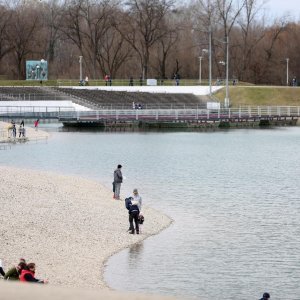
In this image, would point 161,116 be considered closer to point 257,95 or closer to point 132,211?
point 257,95

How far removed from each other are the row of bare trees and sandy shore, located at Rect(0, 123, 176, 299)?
8611 cm

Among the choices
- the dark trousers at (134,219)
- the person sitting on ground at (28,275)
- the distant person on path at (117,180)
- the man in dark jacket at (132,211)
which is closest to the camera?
the person sitting on ground at (28,275)

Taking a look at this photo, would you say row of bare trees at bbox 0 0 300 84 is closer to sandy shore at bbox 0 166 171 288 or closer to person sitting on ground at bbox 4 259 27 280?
sandy shore at bbox 0 166 171 288

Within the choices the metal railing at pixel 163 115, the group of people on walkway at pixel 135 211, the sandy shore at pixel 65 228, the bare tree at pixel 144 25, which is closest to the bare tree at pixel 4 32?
the bare tree at pixel 144 25

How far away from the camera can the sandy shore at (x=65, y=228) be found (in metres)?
19.7

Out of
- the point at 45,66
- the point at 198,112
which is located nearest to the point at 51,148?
the point at 198,112

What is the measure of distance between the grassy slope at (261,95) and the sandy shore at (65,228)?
230ft

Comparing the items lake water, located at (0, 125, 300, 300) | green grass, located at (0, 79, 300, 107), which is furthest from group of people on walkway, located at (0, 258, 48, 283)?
green grass, located at (0, 79, 300, 107)

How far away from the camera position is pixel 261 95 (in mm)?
106312

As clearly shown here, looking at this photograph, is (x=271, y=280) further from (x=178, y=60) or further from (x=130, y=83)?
(x=178, y=60)

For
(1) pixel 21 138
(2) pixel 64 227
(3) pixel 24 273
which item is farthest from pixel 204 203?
(1) pixel 21 138

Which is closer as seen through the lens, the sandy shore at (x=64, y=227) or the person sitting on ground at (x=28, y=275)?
the person sitting on ground at (x=28, y=275)

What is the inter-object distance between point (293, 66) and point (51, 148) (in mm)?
69292

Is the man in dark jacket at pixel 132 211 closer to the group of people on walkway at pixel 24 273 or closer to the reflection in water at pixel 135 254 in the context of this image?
the reflection in water at pixel 135 254
